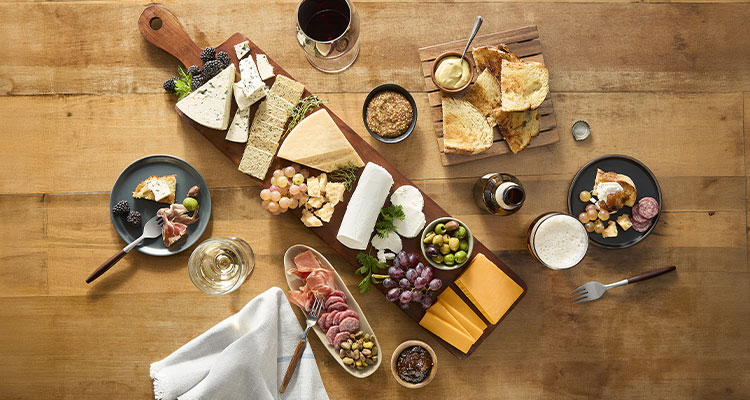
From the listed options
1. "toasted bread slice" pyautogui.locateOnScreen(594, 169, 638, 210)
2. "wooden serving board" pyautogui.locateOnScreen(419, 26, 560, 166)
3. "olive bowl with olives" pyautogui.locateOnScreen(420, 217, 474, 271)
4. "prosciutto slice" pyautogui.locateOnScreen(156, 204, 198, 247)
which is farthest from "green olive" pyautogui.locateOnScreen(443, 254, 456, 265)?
"prosciutto slice" pyautogui.locateOnScreen(156, 204, 198, 247)

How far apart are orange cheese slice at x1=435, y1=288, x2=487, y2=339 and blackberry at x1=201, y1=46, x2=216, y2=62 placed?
1399 millimetres

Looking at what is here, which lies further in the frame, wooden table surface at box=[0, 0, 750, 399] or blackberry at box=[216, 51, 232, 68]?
wooden table surface at box=[0, 0, 750, 399]

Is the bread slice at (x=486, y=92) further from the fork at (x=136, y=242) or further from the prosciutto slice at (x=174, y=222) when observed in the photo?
the fork at (x=136, y=242)

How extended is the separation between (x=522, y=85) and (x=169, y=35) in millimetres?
1523

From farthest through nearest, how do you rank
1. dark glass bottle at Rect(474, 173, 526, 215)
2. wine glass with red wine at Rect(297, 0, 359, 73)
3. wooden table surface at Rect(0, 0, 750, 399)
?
wooden table surface at Rect(0, 0, 750, 399), dark glass bottle at Rect(474, 173, 526, 215), wine glass with red wine at Rect(297, 0, 359, 73)

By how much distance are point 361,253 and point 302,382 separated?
2.01 ft

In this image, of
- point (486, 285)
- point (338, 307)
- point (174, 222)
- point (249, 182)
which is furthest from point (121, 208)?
point (486, 285)

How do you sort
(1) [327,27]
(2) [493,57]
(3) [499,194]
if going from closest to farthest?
(1) [327,27] < (3) [499,194] < (2) [493,57]

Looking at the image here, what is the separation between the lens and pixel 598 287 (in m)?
2.09

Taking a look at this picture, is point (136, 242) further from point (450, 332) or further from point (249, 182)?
point (450, 332)

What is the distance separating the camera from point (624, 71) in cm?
217

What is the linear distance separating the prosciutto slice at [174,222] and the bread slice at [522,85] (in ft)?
4.65

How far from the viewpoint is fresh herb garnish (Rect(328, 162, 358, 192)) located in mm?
2029

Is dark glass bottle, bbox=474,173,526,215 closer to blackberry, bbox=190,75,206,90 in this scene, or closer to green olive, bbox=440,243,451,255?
green olive, bbox=440,243,451,255
